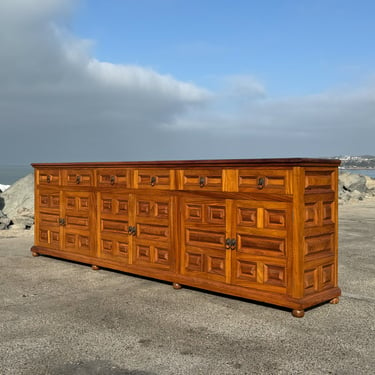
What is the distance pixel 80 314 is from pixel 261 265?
2.16m

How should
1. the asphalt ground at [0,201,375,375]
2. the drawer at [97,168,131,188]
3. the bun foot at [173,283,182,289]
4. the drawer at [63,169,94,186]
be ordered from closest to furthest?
the asphalt ground at [0,201,375,375], the bun foot at [173,283,182,289], the drawer at [97,168,131,188], the drawer at [63,169,94,186]

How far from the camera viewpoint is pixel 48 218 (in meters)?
9.06

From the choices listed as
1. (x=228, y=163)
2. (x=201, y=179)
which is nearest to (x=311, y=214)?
(x=228, y=163)

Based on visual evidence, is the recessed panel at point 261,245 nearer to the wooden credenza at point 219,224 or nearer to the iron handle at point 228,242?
the wooden credenza at point 219,224

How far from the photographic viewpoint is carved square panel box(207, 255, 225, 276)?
247 inches

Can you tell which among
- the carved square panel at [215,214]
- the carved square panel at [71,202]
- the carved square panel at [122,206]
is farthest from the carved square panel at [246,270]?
the carved square panel at [71,202]

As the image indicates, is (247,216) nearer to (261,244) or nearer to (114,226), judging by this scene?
(261,244)

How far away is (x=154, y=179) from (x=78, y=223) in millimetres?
2033

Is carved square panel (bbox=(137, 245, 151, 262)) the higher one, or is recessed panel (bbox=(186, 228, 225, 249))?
recessed panel (bbox=(186, 228, 225, 249))

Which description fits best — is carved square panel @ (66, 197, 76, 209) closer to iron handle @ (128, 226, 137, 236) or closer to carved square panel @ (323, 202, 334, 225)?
iron handle @ (128, 226, 137, 236)

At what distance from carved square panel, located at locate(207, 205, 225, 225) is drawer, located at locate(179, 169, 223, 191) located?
9.6 inches

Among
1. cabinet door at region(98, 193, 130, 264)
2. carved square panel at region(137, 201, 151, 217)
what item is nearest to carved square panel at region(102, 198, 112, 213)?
cabinet door at region(98, 193, 130, 264)

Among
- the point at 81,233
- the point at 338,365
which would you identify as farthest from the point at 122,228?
the point at 338,365

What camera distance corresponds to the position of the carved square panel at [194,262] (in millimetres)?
6527
